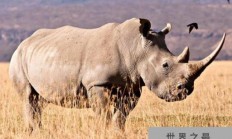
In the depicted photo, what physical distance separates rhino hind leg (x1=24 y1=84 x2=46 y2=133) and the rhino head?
2.46m

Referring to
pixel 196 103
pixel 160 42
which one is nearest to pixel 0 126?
pixel 160 42

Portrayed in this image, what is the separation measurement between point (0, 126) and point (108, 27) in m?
2.40

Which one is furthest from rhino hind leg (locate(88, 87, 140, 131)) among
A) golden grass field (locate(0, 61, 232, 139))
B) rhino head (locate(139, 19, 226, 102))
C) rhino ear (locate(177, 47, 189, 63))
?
rhino ear (locate(177, 47, 189, 63))

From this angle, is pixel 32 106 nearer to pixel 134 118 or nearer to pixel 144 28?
pixel 134 118

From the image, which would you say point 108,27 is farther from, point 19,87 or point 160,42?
point 19,87

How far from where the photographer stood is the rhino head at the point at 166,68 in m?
11.4

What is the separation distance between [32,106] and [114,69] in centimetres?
237

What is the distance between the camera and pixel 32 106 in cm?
1375

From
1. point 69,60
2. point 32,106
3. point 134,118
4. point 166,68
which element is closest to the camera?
point 166,68

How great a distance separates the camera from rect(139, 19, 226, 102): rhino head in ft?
37.5

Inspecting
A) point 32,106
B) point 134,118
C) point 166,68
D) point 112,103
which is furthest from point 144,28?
point 134,118

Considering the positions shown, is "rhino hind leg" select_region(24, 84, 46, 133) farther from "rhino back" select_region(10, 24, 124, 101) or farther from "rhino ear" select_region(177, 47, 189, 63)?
"rhino ear" select_region(177, 47, 189, 63)

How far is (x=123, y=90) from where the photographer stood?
12055 mm

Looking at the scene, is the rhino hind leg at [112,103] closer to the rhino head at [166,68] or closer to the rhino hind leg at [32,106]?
the rhino head at [166,68]
